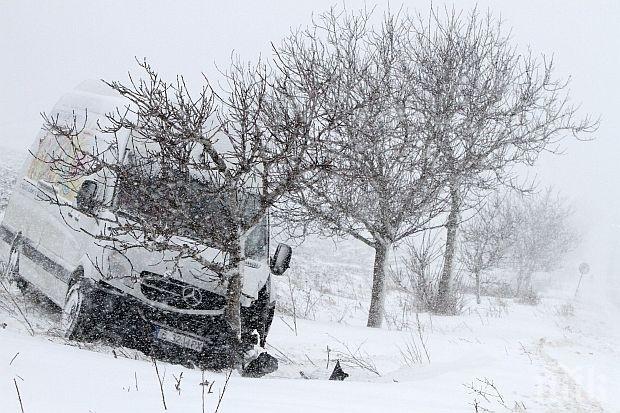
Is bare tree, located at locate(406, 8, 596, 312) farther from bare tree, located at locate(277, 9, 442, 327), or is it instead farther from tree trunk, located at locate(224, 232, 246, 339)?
tree trunk, located at locate(224, 232, 246, 339)

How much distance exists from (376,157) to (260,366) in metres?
5.83

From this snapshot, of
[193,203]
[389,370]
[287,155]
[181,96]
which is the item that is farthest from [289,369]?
[181,96]

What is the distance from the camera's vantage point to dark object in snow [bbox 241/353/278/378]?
5.88 m

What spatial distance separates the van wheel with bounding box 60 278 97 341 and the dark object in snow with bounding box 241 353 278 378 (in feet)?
5.33

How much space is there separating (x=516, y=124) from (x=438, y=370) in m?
8.13

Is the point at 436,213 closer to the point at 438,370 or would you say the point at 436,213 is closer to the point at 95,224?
the point at 438,370

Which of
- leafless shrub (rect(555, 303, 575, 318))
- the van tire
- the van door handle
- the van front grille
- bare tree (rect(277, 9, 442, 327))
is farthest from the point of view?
leafless shrub (rect(555, 303, 575, 318))

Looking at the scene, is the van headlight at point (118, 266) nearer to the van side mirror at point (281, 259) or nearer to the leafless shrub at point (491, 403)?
the van side mirror at point (281, 259)

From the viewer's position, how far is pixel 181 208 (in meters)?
5.48

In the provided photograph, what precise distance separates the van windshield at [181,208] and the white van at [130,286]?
0.17 metres

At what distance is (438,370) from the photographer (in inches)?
241

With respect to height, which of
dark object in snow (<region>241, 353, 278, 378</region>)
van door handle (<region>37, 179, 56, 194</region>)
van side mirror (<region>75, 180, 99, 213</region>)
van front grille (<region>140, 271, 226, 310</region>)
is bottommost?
dark object in snow (<region>241, 353, 278, 378</region>)

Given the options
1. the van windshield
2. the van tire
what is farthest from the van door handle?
the van windshield

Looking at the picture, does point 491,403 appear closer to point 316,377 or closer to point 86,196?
point 316,377
